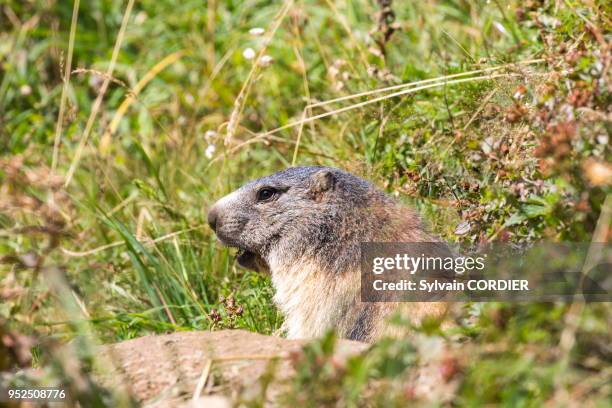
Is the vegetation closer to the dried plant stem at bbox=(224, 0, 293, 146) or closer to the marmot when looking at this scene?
the dried plant stem at bbox=(224, 0, 293, 146)

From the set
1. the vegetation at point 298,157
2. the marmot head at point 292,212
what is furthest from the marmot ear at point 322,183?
the vegetation at point 298,157

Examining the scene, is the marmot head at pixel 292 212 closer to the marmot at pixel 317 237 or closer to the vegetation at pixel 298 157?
the marmot at pixel 317 237

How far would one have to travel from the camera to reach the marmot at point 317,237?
4.35 metres

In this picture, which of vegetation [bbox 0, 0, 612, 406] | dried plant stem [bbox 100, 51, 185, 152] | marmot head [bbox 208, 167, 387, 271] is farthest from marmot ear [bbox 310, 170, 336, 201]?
dried plant stem [bbox 100, 51, 185, 152]

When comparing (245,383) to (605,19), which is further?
(605,19)

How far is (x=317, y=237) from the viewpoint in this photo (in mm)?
4648

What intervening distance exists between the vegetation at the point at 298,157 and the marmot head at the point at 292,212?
1.06 ft

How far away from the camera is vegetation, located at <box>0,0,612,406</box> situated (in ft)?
9.22

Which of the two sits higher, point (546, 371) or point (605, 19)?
point (605, 19)

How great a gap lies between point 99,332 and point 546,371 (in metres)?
3.32

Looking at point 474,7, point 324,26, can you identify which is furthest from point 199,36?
point 474,7

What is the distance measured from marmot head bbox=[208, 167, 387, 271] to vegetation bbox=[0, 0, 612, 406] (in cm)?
32

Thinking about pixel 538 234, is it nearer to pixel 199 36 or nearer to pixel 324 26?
pixel 324 26

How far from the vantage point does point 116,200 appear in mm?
7223
